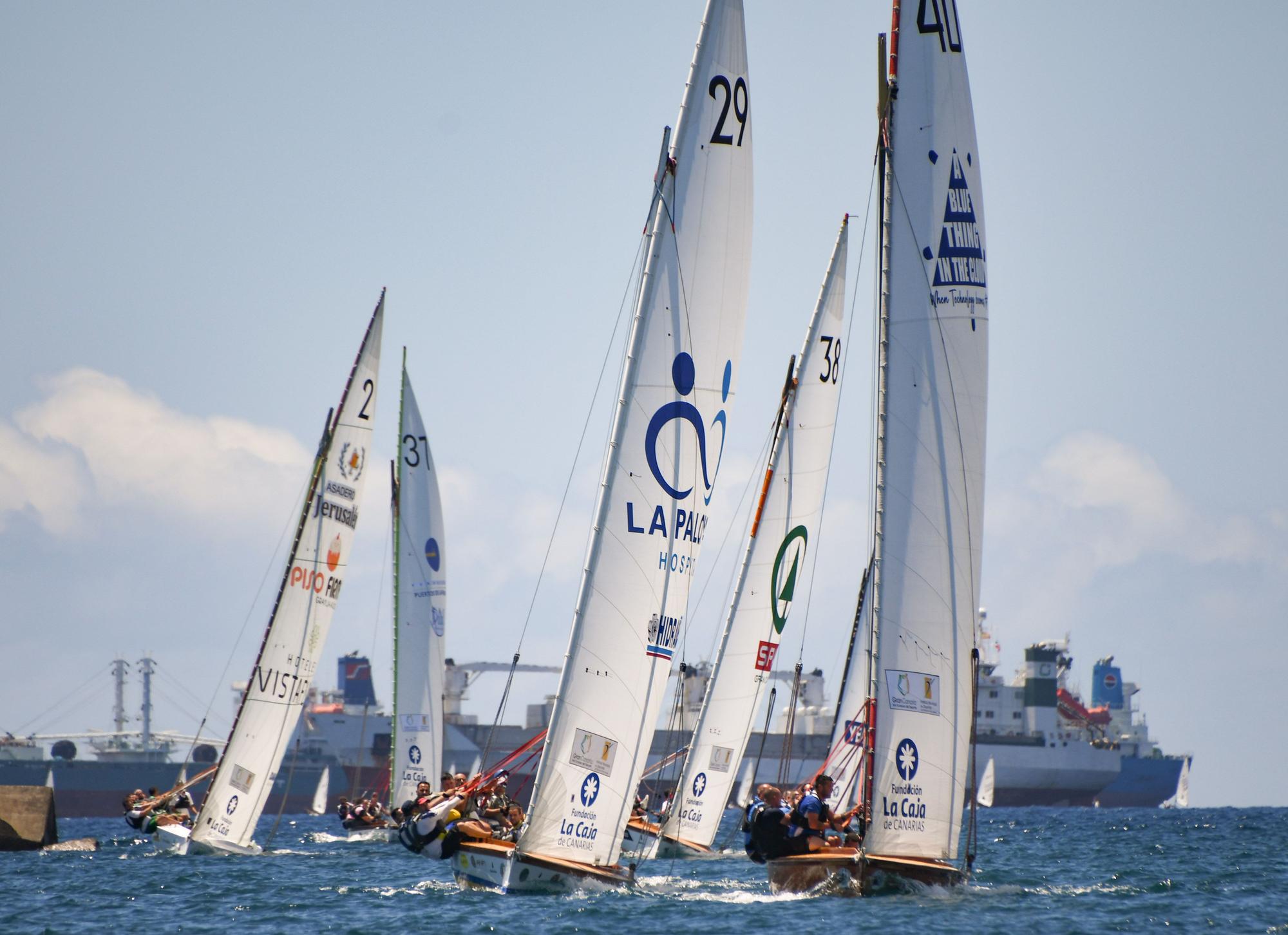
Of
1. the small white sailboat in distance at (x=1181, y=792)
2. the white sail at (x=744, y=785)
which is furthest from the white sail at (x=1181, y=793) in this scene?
the white sail at (x=744, y=785)

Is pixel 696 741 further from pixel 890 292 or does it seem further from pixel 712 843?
pixel 890 292

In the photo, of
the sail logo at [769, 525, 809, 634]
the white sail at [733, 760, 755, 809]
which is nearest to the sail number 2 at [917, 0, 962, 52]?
the sail logo at [769, 525, 809, 634]

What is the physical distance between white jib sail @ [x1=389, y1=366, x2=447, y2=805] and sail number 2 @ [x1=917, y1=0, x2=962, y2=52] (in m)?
20.8

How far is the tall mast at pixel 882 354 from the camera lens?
1877 centimetres

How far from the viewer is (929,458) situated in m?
18.9

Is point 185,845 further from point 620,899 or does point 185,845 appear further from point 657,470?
point 657,470

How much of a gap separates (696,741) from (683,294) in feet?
46.9

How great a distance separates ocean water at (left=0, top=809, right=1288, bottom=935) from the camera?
18141 mm

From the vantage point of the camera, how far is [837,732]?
96.2 feet

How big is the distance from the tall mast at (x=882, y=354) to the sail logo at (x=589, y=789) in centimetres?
339

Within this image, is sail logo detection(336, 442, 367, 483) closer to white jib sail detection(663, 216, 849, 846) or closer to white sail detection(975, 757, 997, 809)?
white jib sail detection(663, 216, 849, 846)

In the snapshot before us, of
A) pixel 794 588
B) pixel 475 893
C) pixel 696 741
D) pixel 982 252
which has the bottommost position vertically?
pixel 475 893

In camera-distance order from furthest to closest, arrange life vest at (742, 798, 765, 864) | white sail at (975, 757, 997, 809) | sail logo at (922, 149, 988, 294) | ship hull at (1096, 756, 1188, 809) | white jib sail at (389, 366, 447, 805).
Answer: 1. ship hull at (1096, 756, 1188, 809)
2. white sail at (975, 757, 997, 809)
3. white jib sail at (389, 366, 447, 805)
4. life vest at (742, 798, 765, 864)
5. sail logo at (922, 149, 988, 294)

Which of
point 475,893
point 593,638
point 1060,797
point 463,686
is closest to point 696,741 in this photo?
point 475,893
